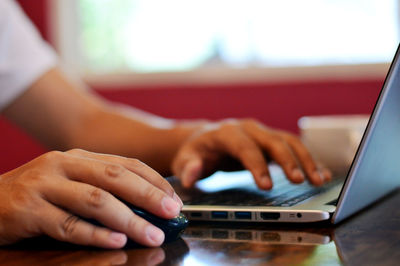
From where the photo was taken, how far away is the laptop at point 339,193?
1.91ft

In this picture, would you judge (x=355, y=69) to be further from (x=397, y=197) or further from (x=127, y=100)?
(x=397, y=197)

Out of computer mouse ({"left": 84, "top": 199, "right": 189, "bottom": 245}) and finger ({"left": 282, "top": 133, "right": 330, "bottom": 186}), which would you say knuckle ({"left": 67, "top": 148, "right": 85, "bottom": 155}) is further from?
finger ({"left": 282, "top": 133, "right": 330, "bottom": 186})

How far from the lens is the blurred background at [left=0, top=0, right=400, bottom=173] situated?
9.30 ft

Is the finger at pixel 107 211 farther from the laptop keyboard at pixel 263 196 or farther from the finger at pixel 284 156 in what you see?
the finger at pixel 284 156

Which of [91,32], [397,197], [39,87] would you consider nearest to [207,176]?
[397,197]

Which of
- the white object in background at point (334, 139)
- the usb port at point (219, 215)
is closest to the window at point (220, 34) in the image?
the white object in background at point (334, 139)

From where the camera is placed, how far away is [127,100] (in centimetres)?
326

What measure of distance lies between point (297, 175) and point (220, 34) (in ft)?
7.76

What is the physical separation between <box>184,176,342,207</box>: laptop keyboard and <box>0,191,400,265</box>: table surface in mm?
55

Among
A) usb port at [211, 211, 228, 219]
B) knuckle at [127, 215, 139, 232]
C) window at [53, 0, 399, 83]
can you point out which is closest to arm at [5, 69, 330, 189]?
usb port at [211, 211, 228, 219]

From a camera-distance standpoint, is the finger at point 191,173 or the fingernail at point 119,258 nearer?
the fingernail at point 119,258

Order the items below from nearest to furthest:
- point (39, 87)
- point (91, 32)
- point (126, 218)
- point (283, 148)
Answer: point (126, 218) → point (283, 148) → point (39, 87) → point (91, 32)

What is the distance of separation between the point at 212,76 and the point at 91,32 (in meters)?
0.88

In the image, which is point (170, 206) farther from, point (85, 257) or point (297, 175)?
point (297, 175)
